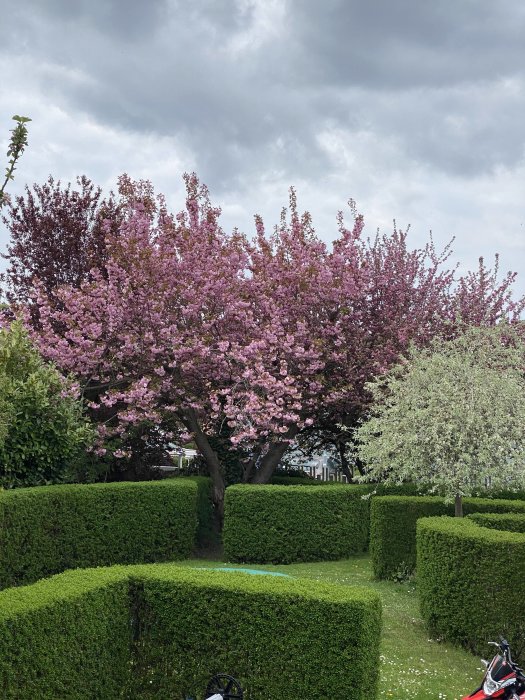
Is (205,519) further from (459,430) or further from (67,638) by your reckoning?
(67,638)

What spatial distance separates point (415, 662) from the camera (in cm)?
901

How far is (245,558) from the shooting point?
16.1 meters

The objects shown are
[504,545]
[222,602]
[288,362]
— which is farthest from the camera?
[288,362]

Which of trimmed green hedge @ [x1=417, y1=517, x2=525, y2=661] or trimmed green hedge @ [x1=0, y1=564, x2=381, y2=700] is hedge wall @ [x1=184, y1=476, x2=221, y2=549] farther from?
trimmed green hedge @ [x1=0, y1=564, x2=381, y2=700]

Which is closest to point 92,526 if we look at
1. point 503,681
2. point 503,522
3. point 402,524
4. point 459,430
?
point 402,524

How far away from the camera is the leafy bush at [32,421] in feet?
44.7

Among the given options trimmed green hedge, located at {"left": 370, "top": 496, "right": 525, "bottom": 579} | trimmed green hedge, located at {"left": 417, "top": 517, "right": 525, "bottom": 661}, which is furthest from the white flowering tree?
trimmed green hedge, located at {"left": 417, "top": 517, "right": 525, "bottom": 661}

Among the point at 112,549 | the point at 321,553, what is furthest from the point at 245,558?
the point at 112,549

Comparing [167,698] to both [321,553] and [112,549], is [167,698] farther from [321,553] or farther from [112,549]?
[321,553]

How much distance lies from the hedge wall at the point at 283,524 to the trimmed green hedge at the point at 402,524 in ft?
7.89

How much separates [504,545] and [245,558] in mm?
7877

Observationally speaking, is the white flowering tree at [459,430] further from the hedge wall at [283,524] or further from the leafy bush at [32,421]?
the leafy bush at [32,421]

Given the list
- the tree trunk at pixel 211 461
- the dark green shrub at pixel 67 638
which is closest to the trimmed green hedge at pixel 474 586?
the dark green shrub at pixel 67 638

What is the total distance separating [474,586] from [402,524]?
4375 millimetres
